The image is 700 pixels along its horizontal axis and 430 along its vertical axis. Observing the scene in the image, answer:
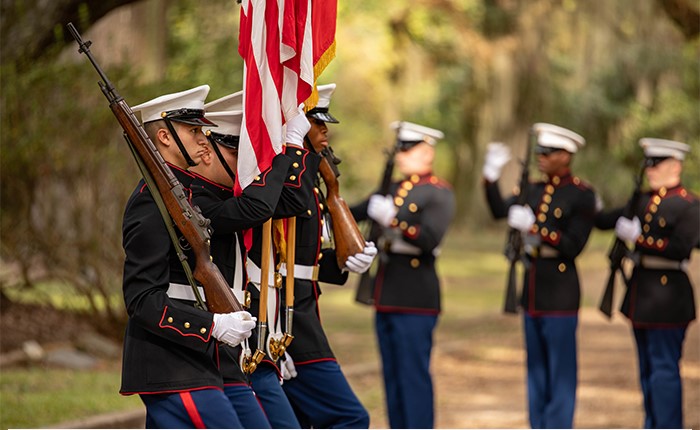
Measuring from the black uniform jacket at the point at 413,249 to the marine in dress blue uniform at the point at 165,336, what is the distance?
384cm

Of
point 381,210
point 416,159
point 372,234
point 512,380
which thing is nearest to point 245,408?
point 381,210

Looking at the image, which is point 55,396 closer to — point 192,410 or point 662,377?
point 662,377

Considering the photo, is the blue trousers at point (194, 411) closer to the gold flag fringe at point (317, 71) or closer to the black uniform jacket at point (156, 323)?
the black uniform jacket at point (156, 323)

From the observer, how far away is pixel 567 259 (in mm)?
9039

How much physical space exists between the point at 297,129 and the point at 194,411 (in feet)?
4.99

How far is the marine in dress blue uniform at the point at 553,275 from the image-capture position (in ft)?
28.9

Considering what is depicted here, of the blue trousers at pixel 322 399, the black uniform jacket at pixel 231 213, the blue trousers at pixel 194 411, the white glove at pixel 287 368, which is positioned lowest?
the blue trousers at pixel 322 399

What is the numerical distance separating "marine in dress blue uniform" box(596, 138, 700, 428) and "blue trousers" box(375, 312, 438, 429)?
57.1 inches

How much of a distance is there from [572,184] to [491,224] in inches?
965

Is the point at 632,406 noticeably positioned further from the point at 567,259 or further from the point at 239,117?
the point at 239,117

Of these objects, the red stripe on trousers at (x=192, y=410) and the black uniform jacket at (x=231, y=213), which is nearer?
the red stripe on trousers at (x=192, y=410)

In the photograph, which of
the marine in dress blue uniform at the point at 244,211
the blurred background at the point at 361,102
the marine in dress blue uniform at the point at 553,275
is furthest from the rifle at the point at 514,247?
the marine in dress blue uniform at the point at 244,211

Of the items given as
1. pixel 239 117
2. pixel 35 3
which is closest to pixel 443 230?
pixel 239 117

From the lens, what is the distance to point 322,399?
5.89 meters
